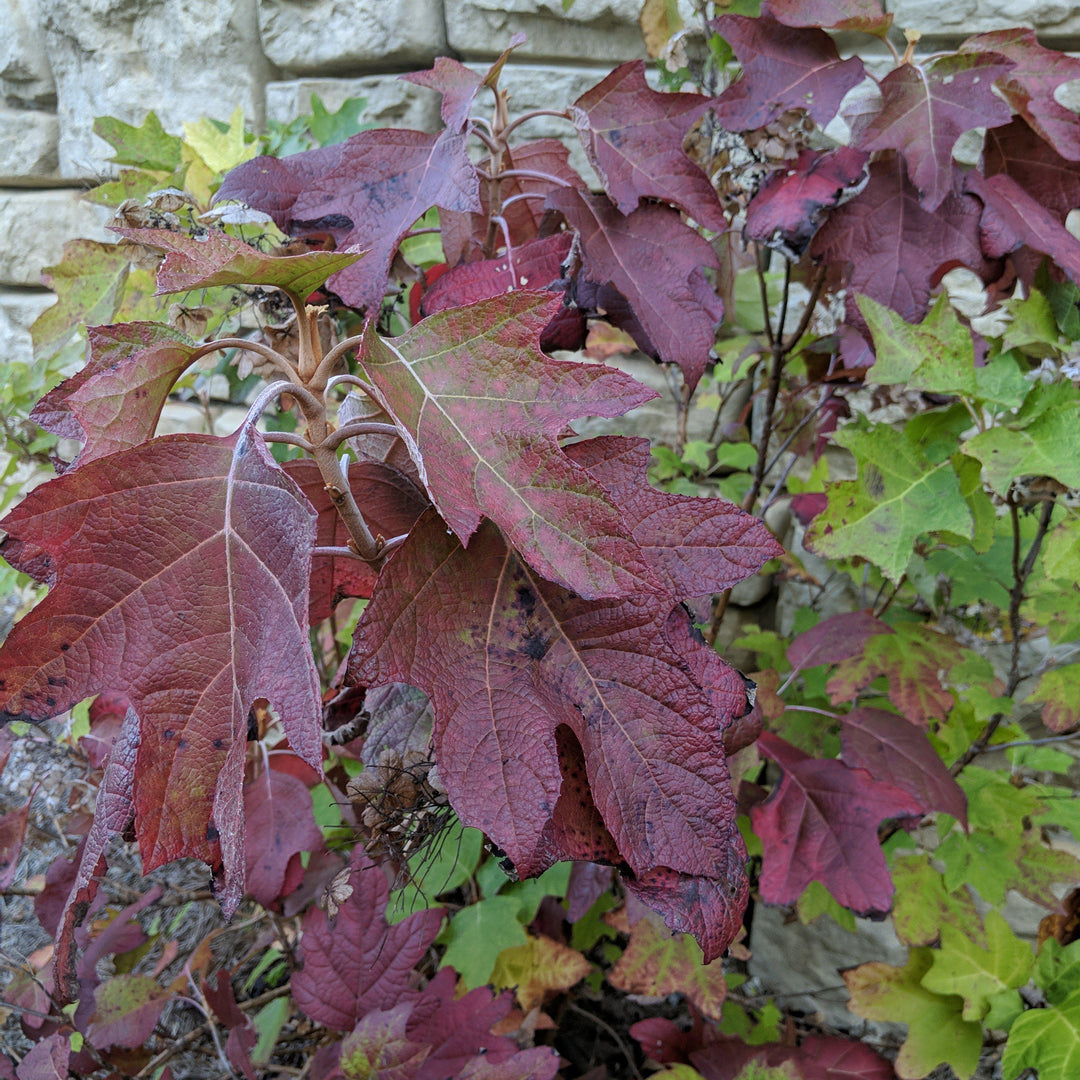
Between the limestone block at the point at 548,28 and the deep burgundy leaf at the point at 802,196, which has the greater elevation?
the limestone block at the point at 548,28

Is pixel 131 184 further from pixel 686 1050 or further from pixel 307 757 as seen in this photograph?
pixel 686 1050

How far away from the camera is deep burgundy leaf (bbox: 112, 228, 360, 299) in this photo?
1.37 feet

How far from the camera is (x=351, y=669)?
0.45m

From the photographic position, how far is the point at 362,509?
632mm

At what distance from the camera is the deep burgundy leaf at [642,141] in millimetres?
725

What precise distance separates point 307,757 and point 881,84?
0.87 meters

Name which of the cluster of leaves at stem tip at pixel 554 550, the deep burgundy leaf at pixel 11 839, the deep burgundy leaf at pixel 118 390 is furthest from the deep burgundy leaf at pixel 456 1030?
the deep burgundy leaf at pixel 118 390

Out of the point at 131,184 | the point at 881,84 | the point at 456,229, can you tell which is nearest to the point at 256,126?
the point at 131,184

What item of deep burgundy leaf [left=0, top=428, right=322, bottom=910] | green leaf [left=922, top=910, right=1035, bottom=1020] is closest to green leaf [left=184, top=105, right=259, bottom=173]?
deep burgundy leaf [left=0, top=428, right=322, bottom=910]

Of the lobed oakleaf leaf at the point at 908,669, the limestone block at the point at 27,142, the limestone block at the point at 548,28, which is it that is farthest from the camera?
the limestone block at the point at 27,142

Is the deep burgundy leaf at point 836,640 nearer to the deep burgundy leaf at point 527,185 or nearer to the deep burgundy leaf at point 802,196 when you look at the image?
the deep burgundy leaf at point 802,196

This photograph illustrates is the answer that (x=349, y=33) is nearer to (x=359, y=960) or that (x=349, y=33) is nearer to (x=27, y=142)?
(x=27, y=142)

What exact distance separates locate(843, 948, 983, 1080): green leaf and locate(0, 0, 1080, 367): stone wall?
169cm

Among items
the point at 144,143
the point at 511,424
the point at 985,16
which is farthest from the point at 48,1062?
the point at 985,16
